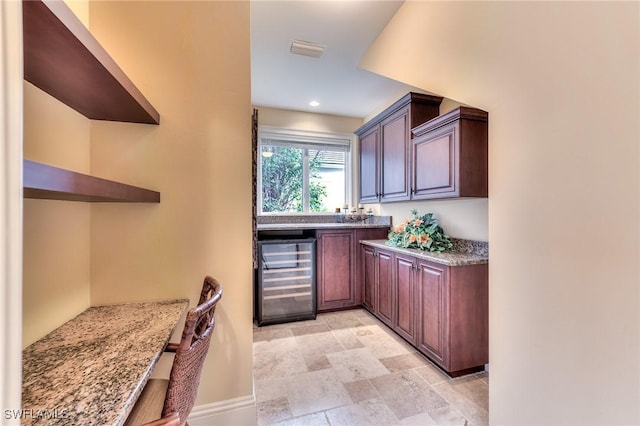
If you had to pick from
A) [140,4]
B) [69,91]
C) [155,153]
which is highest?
[140,4]

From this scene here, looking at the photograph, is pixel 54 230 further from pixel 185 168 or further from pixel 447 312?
pixel 447 312

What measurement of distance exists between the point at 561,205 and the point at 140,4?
2.20 meters

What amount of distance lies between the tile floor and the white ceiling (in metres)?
2.69

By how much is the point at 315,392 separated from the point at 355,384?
297 mm

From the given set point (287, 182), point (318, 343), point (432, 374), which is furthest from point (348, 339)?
point (287, 182)

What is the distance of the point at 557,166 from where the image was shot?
40.9 inches

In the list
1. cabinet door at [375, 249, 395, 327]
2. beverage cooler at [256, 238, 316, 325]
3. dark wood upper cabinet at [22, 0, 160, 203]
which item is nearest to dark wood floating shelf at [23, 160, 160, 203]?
dark wood upper cabinet at [22, 0, 160, 203]

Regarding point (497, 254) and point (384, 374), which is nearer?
point (497, 254)

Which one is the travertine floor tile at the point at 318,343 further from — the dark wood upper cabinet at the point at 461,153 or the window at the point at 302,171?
the window at the point at 302,171

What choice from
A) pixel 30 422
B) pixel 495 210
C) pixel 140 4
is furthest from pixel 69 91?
pixel 495 210

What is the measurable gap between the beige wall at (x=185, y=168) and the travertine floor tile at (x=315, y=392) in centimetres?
41

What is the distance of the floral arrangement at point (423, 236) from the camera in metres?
2.43

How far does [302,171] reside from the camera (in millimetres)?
3936

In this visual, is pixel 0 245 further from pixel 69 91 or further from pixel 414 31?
pixel 414 31
